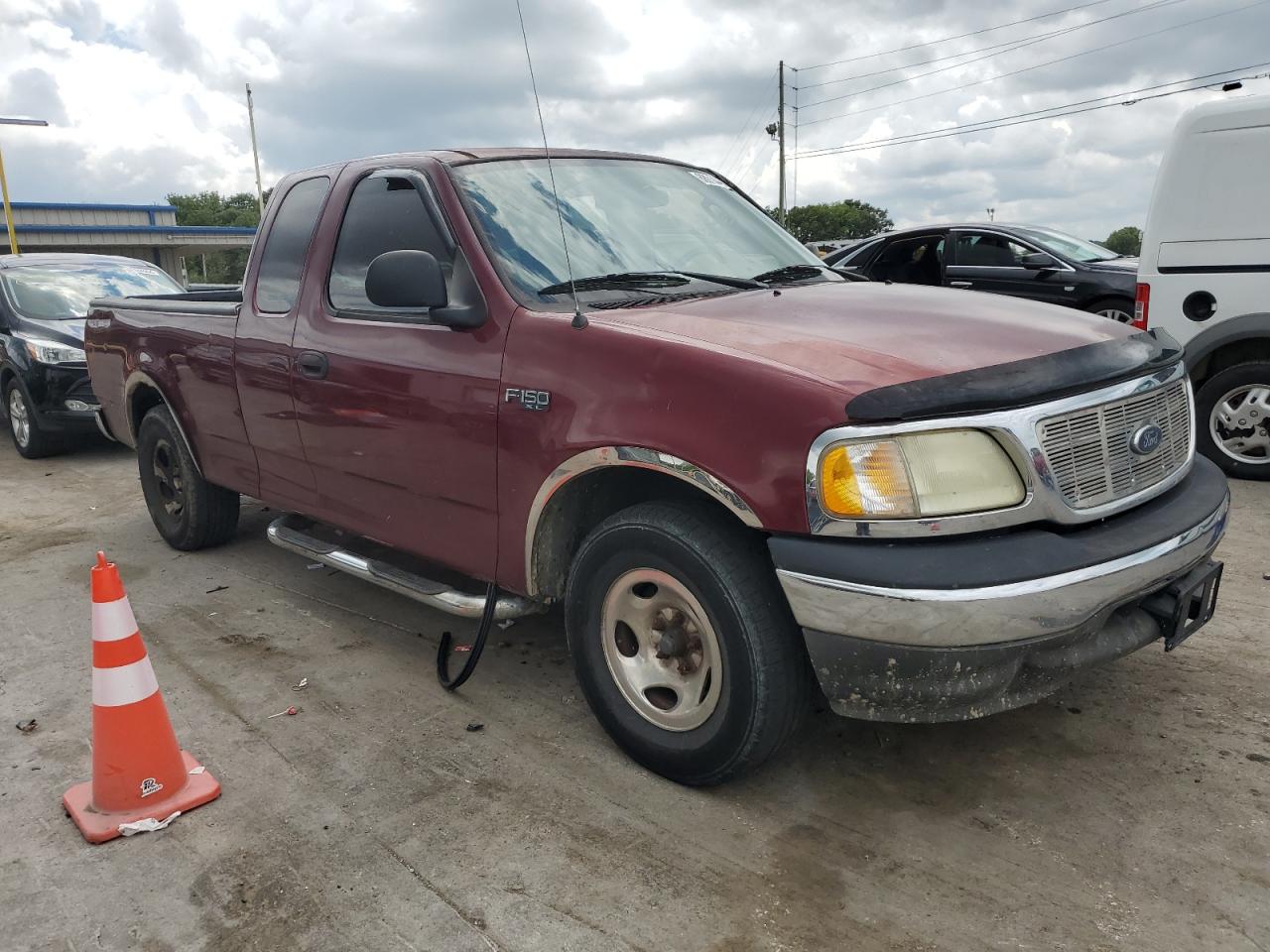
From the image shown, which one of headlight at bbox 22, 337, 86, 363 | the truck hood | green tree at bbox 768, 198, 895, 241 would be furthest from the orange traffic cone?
green tree at bbox 768, 198, 895, 241

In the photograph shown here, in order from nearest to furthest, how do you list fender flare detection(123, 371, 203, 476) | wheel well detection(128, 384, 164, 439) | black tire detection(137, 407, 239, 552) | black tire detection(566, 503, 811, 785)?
black tire detection(566, 503, 811, 785)
fender flare detection(123, 371, 203, 476)
black tire detection(137, 407, 239, 552)
wheel well detection(128, 384, 164, 439)

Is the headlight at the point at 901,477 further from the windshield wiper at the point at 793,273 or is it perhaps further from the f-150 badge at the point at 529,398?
the windshield wiper at the point at 793,273

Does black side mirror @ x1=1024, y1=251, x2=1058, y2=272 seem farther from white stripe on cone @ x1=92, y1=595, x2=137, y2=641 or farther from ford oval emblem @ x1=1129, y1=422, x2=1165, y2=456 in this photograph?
white stripe on cone @ x1=92, y1=595, x2=137, y2=641

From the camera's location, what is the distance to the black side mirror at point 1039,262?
926 cm

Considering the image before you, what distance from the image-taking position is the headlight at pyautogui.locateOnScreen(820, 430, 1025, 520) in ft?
7.79

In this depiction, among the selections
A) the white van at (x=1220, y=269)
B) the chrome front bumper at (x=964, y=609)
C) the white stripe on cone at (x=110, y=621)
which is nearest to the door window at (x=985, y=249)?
the white van at (x=1220, y=269)

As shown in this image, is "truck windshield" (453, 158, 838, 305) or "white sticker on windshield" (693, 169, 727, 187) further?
"white sticker on windshield" (693, 169, 727, 187)

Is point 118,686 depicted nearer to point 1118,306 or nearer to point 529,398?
point 529,398

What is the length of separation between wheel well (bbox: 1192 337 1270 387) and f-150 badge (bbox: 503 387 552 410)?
16.7ft

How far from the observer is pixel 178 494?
545 centimetres

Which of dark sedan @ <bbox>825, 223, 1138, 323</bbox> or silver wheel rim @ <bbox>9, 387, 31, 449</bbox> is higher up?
dark sedan @ <bbox>825, 223, 1138, 323</bbox>

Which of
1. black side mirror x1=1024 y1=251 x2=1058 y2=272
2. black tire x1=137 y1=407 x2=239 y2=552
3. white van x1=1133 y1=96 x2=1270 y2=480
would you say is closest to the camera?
black tire x1=137 y1=407 x2=239 y2=552

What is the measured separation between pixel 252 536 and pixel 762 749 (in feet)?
13.7

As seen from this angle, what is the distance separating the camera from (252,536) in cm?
590
